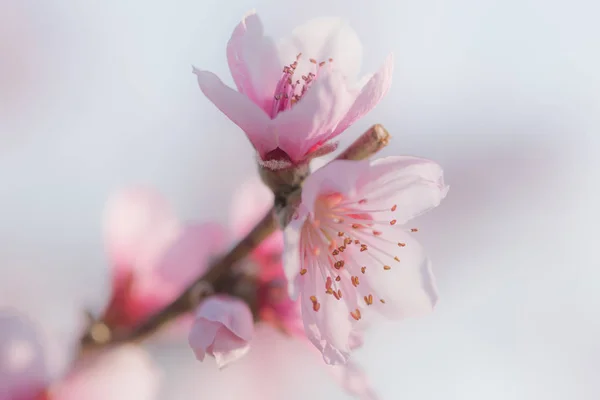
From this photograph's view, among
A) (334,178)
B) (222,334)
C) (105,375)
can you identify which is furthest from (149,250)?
(334,178)

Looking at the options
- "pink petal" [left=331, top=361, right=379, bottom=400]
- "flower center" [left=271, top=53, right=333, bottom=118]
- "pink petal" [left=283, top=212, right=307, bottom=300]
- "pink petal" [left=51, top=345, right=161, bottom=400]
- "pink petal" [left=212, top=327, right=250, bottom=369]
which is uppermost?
"flower center" [left=271, top=53, right=333, bottom=118]

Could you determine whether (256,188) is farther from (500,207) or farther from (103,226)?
(500,207)

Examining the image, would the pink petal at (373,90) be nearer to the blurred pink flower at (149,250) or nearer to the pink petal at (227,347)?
the pink petal at (227,347)

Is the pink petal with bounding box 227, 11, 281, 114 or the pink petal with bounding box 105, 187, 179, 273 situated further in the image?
the pink petal with bounding box 105, 187, 179, 273

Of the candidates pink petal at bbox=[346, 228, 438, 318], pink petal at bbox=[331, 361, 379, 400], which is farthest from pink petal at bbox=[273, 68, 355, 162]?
pink petal at bbox=[331, 361, 379, 400]

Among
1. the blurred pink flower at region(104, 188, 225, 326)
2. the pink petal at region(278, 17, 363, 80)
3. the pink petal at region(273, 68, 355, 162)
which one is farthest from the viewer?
the blurred pink flower at region(104, 188, 225, 326)

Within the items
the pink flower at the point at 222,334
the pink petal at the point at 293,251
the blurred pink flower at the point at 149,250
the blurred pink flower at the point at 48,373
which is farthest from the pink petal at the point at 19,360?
the pink petal at the point at 293,251

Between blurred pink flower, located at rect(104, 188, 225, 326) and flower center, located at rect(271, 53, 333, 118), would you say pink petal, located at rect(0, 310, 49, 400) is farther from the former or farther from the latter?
flower center, located at rect(271, 53, 333, 118)

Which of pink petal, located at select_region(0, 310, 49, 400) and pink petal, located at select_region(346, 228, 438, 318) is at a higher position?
pink petal, located at select_region(346, 228, 438, 318)
